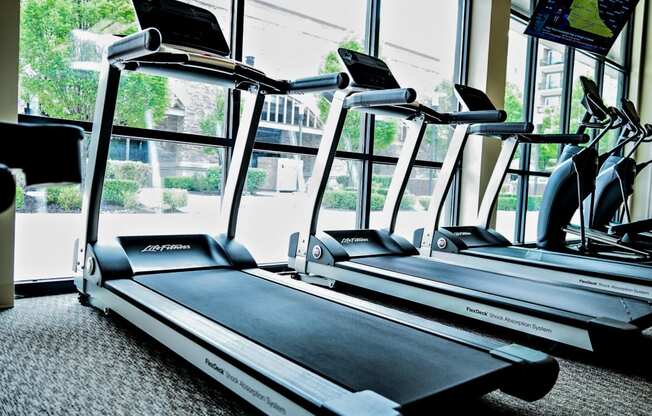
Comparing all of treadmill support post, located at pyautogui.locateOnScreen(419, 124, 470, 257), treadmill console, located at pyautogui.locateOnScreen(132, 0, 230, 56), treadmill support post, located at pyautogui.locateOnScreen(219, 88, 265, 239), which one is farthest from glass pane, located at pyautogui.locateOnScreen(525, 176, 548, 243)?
treadmill console, located at pyautogui.locateOnScreen(132, 0, 230, 56)

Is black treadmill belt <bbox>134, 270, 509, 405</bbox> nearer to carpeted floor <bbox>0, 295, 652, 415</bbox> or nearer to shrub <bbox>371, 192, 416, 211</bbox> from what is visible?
carpeted floor <bbox>0, 295, 652, 415</bbox>

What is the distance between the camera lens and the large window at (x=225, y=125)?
10.3 ft

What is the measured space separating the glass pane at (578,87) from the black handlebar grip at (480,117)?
4218 mm

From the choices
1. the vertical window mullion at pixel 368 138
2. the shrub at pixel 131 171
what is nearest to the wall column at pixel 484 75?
the vertical window mullion at pixel 368 138

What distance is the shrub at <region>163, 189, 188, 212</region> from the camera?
3.70m

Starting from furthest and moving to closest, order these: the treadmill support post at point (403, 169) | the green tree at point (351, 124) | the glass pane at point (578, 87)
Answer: the glass pane at point (578, 87) → the green tree at point (351, 124) → the treadmill support post at point (403, 169)

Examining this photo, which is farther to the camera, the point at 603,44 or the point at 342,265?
the point at 603,44

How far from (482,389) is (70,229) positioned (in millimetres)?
2784

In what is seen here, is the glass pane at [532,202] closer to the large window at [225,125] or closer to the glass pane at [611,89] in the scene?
the large window at [225,125]

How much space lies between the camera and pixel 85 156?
347 centimetres

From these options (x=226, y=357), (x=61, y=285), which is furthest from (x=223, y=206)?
(x=226, y=357)

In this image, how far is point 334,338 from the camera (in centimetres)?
203

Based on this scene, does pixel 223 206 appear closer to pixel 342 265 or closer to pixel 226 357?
pixel 342 265

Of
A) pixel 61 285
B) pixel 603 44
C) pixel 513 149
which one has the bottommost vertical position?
pixel 61 285
